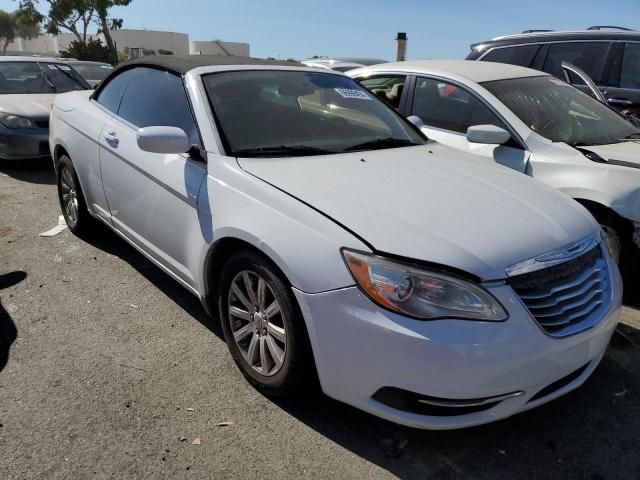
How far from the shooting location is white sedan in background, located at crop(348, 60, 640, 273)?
3.72m

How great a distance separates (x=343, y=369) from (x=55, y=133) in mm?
3665

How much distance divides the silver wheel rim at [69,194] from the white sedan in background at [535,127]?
2.78 meters

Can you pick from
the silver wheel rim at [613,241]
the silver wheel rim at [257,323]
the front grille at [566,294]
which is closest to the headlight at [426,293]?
the front grille at [566,294]


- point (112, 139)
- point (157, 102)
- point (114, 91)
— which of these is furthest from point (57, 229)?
point (157, 102)

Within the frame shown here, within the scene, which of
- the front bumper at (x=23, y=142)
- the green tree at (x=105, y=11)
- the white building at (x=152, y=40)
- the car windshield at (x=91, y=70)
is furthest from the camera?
the white building at (x=152, y=40)

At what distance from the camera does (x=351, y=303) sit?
7.18 feet

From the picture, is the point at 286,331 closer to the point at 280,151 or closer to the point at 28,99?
the point at 280,151

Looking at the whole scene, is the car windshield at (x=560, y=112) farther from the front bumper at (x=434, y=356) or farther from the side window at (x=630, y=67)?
the front bumper at (x=434, y=356)

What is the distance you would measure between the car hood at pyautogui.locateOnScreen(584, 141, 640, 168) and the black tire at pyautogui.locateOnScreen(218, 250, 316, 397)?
2649 mm

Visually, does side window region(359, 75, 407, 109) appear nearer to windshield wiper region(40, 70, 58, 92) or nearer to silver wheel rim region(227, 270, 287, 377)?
silver wheel rim region(227, 270, 287, 377)

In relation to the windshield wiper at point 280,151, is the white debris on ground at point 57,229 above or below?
below

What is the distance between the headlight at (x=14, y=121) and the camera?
6855 millimetres

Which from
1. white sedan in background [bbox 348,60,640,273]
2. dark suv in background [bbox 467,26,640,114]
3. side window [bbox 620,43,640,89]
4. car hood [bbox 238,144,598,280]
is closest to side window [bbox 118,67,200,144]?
car hood [bbox 238,144,598,280]

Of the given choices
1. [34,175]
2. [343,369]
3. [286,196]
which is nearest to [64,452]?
[343,369]
